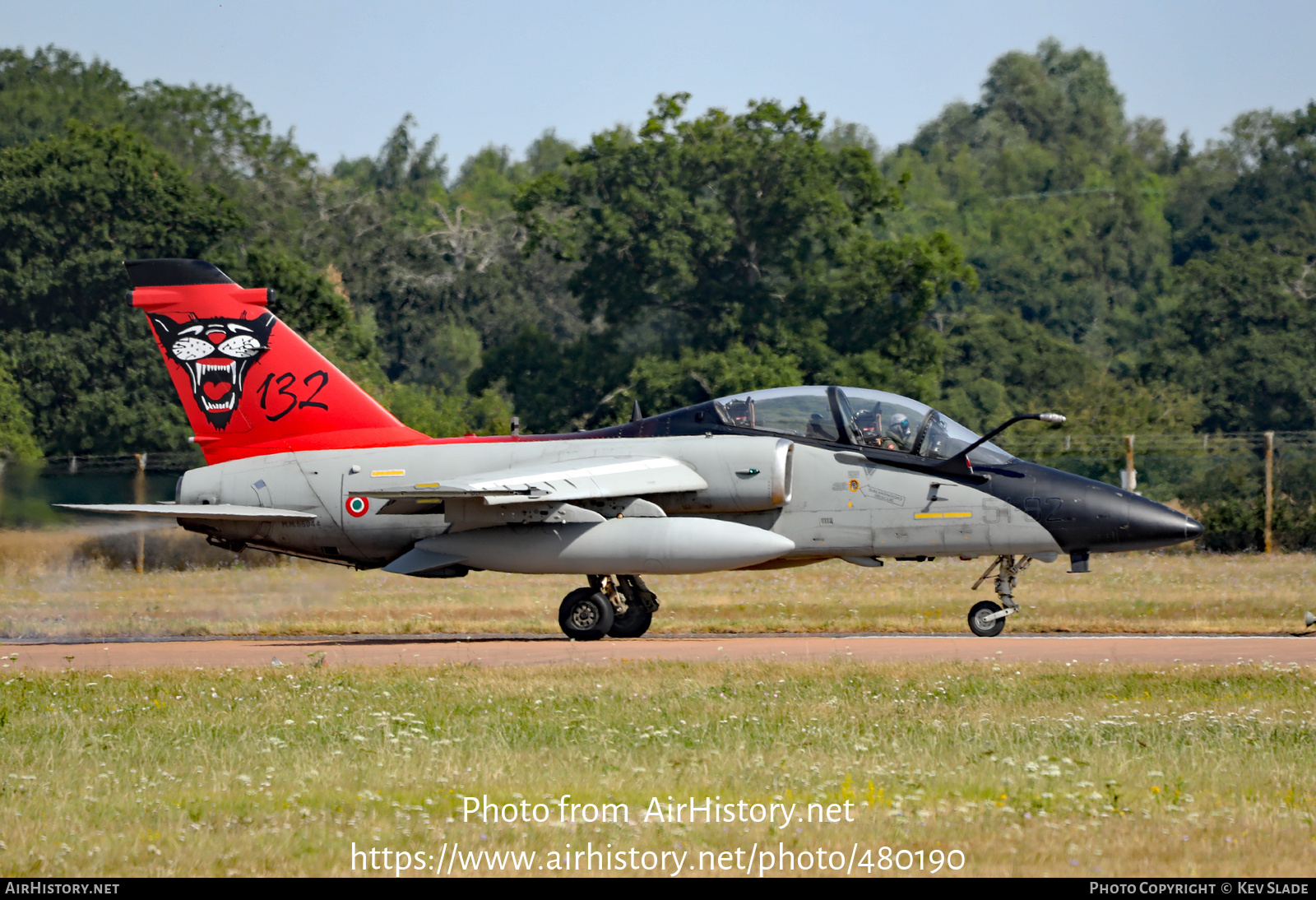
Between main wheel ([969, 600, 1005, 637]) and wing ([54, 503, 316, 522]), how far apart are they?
753cm

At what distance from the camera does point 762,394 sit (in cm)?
1666

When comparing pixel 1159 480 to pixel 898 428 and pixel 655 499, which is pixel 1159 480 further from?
pixel 655 499

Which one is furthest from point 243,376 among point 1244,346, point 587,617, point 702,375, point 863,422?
point 1244,346

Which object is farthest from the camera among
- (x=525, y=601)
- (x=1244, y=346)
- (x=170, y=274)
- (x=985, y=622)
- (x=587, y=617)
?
(x=1244, y=346)

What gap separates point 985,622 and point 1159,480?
19.1 m

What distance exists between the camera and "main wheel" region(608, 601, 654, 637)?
17.1 m

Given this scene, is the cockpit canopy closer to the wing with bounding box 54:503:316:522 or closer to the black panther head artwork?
the wing with bounding box 54:503:316:522

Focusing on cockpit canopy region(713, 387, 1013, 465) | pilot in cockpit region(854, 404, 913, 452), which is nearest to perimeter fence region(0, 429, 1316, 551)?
cockpit canopy region(713, 387, 1013, 465)

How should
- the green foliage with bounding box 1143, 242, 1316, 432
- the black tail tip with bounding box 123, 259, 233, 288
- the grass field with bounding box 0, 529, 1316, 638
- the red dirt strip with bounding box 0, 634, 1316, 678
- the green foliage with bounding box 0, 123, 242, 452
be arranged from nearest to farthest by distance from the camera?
the red dirt strip with bounding box 0, 634, 1316, 678, the black tail tip with bounding box 123, 259, 233, 288, the grass field with bounding box 0, 529, 1316, 638, the green foliage with bounding box 0, 123, 242, 452, the green foliage with bounding box 1143, 242, 1316, 432

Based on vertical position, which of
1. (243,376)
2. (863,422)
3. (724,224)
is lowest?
(863,422)

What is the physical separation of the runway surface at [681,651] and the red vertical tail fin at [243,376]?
8.01 ft

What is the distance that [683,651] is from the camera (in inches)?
593

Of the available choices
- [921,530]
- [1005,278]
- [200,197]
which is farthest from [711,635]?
[1005,278]

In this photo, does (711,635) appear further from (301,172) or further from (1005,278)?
(1005,278)
